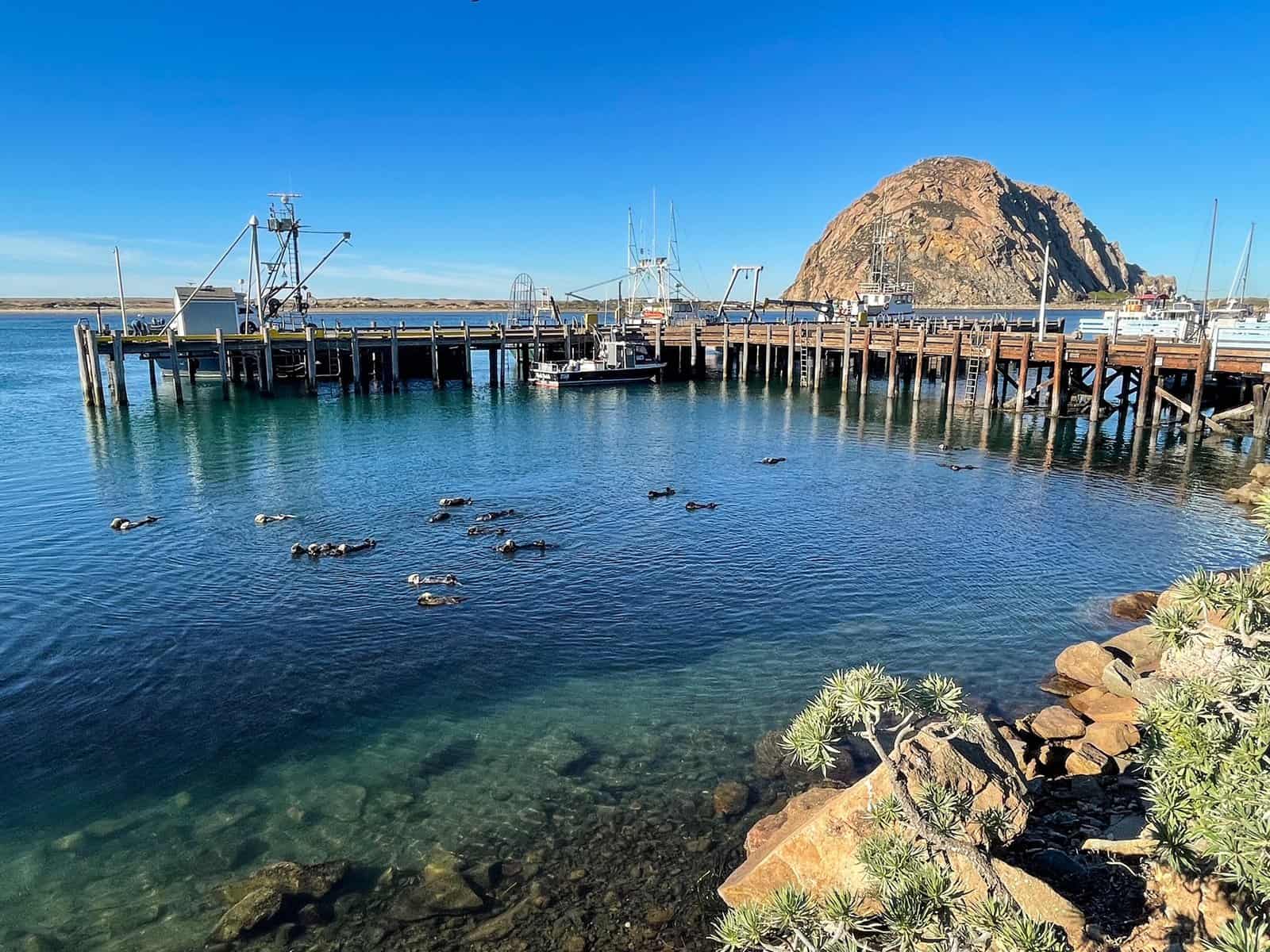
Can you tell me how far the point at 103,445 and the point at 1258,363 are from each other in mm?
60910

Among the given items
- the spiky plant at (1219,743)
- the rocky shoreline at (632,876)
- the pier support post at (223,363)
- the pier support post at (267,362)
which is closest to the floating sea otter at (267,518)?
the rocky shoreline at (632,876)

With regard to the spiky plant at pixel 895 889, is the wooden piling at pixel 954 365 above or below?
above

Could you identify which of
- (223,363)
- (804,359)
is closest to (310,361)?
(223,363)

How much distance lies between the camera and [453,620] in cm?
2109

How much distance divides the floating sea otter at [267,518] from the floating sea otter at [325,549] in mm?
3349

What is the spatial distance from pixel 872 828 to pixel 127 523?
28490mm

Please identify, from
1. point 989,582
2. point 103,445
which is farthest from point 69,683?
point 103,445

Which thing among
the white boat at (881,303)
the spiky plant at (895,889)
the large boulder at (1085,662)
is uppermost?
the white boat at (881,303)

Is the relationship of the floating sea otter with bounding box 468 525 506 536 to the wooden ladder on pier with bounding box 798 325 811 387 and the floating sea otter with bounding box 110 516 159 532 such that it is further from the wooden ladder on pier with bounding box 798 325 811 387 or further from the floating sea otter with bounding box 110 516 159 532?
the wooden ladder on pier with bounding box 798 325 811 387

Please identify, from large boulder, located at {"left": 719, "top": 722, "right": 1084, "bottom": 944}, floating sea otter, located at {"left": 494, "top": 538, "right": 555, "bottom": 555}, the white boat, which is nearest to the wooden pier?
the white boat

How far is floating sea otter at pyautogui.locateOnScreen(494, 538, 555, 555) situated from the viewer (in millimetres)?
26359

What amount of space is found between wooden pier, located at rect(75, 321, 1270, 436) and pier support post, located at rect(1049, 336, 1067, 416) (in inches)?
3.4

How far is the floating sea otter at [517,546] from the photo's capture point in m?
26.4

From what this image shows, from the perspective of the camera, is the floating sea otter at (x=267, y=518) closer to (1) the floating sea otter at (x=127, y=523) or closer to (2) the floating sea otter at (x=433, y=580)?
(1) the floating sea otter at (x=127, y=523)
